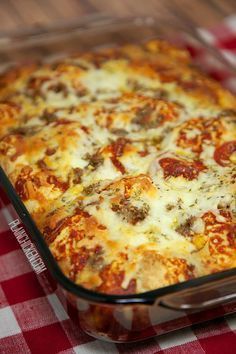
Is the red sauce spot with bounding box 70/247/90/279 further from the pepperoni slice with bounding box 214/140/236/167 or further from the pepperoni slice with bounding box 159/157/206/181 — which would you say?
the pepperoni slice with bounding box 214/140/236/167

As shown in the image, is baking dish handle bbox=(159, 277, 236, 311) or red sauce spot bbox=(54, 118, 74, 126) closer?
baking dish handle bbox=(159, 277, 236, 311)

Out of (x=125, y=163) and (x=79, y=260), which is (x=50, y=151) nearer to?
(x=125, y=163)

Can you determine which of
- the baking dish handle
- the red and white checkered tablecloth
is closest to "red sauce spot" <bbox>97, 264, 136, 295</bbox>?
the baking dish handle

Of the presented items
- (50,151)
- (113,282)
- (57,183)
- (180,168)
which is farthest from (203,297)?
(50,151)

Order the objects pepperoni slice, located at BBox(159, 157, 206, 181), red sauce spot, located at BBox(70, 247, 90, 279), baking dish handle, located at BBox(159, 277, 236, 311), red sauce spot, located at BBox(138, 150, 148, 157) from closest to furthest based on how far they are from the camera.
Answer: baking dish handle, located at BBox(159, 277, 236, 311)
red sauce spot, located at BBox(70, 247, 90, 279)
pepperoni slice, located at BBox(159, 157, 206, 181)
red sauce spot, located at BBox(138, 150, 148, 157)

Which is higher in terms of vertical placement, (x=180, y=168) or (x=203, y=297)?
(x=180, y=168)
